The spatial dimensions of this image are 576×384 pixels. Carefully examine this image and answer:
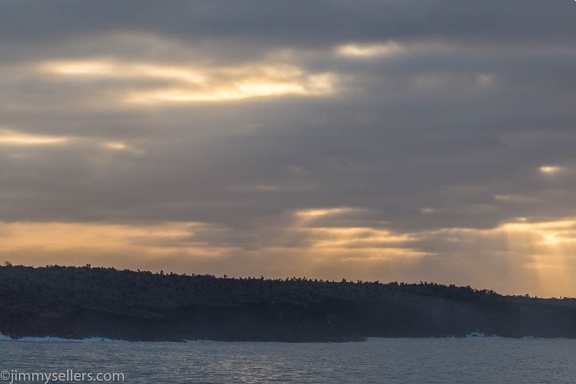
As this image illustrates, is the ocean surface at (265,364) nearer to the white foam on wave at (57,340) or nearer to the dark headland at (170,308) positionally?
the white foam on wave at (57,340)

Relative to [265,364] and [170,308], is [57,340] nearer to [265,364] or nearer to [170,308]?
[170,308]

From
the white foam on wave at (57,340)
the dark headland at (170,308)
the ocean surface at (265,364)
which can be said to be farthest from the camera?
the dark headland at (170,308)

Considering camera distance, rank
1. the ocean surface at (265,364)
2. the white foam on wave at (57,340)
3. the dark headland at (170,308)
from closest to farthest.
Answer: the ocean surface at (265,364), the white foam on wave at (57,340), the dark headland at (170,308)

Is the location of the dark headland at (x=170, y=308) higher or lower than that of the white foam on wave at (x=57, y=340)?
higher

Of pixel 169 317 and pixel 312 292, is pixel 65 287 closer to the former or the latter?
pixel 169 317

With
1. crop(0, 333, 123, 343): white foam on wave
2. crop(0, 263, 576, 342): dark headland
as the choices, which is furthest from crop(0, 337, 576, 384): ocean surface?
crop(0, 263, 576, 342): dark headland

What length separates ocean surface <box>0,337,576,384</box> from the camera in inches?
3460

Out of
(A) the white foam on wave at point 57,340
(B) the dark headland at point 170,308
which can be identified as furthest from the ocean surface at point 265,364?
(B) the dark headland at point 170,308

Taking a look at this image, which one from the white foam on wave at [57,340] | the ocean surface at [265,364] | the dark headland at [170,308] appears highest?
the dark headland at [170,308]

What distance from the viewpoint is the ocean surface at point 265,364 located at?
87.9 meters

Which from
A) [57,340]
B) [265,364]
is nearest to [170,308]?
[57,340]

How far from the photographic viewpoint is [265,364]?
106125 millimetres

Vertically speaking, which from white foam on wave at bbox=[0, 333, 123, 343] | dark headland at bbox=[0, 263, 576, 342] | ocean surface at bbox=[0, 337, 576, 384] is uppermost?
dark headland at bbox=[0, 263, 576, 342]

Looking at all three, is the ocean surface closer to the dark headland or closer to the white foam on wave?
the white foam on wave
